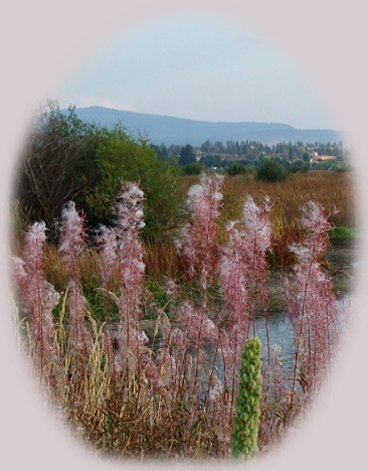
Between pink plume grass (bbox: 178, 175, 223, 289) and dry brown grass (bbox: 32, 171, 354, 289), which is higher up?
pink plume grass (bbox: 178, 175, 223, 289)

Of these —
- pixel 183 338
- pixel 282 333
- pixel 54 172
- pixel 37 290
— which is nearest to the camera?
pixel 37 290

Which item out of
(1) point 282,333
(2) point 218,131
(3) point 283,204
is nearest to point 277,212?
(3) point 283,204

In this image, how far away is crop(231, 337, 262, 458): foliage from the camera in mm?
2342

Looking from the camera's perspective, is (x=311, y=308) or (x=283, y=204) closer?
(x=311, y=308)

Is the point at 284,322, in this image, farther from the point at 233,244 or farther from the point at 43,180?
the point at 43,180

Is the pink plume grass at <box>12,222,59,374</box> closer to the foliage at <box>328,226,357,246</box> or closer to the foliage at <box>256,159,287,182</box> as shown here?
the foliage at <box>328,226,357,246</box>

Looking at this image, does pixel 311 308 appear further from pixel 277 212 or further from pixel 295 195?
pixel 295 195

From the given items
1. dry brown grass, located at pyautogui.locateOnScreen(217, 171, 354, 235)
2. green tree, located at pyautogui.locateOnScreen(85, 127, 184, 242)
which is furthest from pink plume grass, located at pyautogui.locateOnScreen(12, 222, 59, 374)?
green tree, located at pyautogui.locateOnScreen(85, 127, 184, 242)

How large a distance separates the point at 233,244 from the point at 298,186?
11302mm

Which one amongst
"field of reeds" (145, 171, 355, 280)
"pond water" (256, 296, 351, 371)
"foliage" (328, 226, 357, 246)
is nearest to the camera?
"pond water" (256, 296, 351, 371)

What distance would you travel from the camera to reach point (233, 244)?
11.7 ft

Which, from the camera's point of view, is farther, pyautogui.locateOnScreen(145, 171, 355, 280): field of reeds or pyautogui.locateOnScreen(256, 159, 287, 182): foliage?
pyautogui.locateOnScreen(256, 159, 287, 182): foliage

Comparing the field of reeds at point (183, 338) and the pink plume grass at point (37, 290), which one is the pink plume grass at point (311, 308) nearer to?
the field of reeds at point (183, 338)

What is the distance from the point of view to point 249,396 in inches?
92.6
